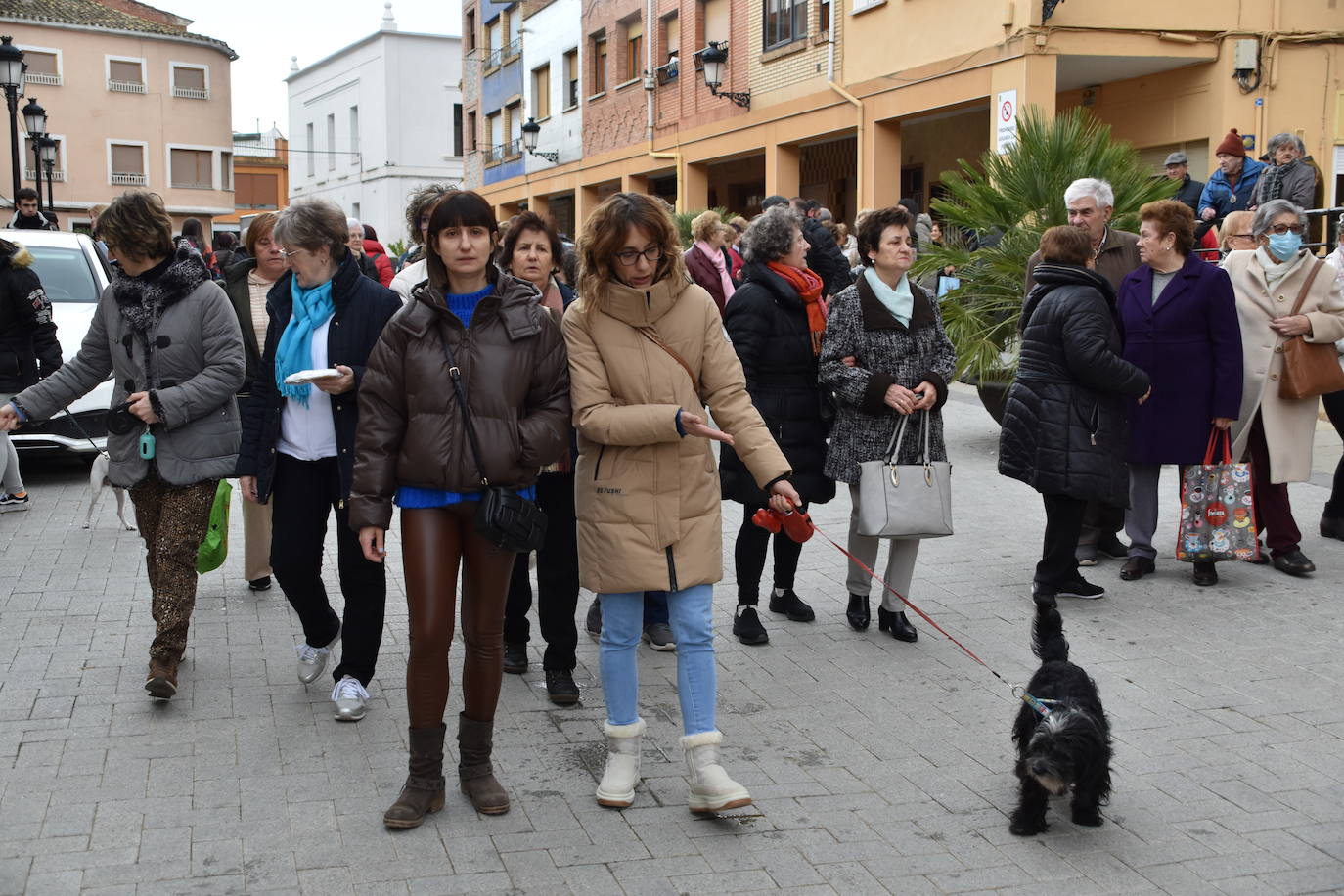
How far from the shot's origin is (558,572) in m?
5.66

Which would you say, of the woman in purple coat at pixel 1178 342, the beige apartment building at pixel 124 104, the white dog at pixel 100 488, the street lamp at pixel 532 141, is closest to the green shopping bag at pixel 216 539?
the white dog at pixel 100 488

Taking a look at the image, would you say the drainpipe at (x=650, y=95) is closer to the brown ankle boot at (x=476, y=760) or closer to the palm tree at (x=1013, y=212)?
the palm tree at (x=1013, y=212)

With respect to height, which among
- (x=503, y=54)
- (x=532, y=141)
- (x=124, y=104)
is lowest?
(x=532, y=141)

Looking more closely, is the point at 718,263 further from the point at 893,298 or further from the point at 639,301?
the point at 639,301

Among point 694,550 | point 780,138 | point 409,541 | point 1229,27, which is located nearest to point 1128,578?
point 694,550

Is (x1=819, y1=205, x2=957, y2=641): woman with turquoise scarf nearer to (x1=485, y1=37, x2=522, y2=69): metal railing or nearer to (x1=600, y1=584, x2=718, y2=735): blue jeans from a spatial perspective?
(x1=600, y1=584, x2=718, y2=735): blue jeans

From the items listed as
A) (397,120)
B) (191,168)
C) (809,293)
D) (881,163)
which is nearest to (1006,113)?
(881,163)

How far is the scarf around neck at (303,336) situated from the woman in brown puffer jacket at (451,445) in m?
0.96

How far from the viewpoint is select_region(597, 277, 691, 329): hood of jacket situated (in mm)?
4371

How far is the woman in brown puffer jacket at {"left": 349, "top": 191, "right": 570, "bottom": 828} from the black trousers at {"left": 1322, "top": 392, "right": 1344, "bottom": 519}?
583 centimetres

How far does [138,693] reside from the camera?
5570mm

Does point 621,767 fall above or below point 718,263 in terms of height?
below

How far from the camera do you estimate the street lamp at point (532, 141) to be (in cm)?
3672

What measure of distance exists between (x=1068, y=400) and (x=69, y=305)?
8.68 meters
